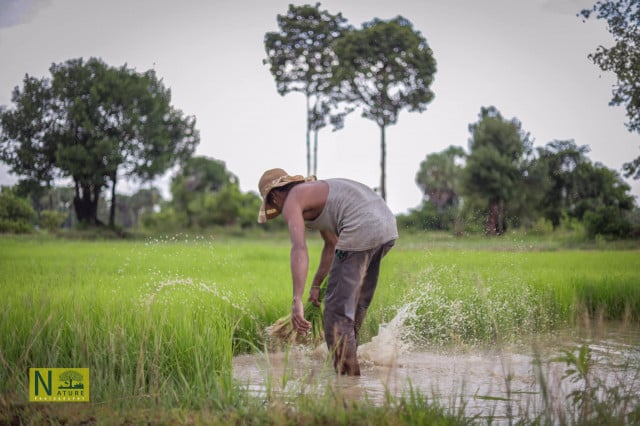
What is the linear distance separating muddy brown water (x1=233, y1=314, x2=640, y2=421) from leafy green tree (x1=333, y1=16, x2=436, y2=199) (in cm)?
2395

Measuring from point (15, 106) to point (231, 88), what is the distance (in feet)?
26.8

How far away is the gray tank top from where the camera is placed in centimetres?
428

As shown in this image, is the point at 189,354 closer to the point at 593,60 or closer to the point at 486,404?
the point at 486,404

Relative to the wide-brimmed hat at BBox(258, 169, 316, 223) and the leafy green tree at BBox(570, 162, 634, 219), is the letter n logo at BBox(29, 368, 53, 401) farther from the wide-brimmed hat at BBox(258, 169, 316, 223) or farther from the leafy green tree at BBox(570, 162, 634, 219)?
the leafy green tree at BBox(570, 162, 634, 219)

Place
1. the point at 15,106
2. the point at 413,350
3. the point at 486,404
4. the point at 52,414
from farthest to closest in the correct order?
1. the point at 15,106
2. the point at 413,350
3. the point at 486,404
4. the point at 52,414

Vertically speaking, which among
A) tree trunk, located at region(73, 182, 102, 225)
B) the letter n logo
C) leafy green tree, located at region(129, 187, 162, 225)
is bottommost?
the letter n logo

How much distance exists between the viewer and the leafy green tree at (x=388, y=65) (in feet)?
96.6

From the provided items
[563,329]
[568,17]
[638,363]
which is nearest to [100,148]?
[568,17]

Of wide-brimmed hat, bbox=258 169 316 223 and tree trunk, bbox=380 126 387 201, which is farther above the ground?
tree trunk, bbox=380 126 387 201

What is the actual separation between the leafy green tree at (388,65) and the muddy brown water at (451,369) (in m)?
23.9

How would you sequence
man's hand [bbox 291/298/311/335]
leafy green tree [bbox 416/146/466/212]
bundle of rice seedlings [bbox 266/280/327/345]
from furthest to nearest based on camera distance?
leafy green tree [bbox 416/146/466/212]
bundle of rice seedlings [bbox 266/280/327/345]
man's hand [bbox 291/298/311/335]

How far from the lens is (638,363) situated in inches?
195

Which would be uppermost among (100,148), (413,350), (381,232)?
(100,148)

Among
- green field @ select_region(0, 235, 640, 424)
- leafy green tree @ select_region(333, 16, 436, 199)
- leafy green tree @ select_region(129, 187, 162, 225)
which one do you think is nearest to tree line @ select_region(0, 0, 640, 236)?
leafy green tree @ select_region(333, 16, 436, 199)
